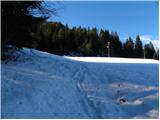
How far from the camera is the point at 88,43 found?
88500 millimetres

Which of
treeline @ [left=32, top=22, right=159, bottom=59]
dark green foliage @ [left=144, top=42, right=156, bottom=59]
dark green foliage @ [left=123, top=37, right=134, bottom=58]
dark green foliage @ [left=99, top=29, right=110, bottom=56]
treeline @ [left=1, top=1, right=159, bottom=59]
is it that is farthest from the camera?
dark green foliage @ [left=144, top=42, right=156, bottom=59]

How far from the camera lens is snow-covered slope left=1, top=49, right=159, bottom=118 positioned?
11.8 meters

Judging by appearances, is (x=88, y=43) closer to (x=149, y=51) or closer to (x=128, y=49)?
(x=128, y=49)

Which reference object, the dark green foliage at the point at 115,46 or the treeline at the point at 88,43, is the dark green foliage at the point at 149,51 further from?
the dark green foliage at the point at 115,46

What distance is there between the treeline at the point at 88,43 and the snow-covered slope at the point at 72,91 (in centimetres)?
4435

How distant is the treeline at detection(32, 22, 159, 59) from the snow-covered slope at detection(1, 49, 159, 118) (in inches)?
1746

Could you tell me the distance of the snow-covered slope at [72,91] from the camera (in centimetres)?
1180

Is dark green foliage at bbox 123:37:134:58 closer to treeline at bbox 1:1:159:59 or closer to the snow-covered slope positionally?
treeline at bbox 1:1:159:59

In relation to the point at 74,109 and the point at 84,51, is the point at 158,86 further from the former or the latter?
the point at 84,51

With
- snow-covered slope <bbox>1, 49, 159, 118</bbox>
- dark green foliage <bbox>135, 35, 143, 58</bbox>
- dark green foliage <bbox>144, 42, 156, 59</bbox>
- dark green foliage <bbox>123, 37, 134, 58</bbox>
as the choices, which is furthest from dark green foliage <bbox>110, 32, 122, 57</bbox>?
snow-covered slope <bbox>1, 49, 159, 118</bbox>

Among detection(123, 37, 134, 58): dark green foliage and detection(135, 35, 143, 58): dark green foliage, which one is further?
detection(135, 35, 143, 58): dark green foliage

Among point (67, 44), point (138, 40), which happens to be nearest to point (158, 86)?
point (67, 44)

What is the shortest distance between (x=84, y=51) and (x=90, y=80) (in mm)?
70166

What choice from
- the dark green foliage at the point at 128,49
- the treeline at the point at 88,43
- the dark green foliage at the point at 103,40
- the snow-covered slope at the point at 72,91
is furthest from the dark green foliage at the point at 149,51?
the snow-covered slope at the point at 72,91
